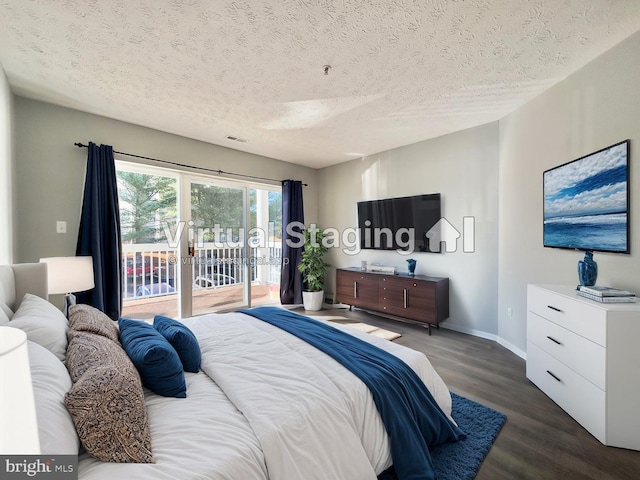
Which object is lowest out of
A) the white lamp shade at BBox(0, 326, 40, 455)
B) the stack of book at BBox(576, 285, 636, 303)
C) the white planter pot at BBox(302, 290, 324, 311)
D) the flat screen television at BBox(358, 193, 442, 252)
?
the white planter pot at BBox(302, 290, 324, 311)

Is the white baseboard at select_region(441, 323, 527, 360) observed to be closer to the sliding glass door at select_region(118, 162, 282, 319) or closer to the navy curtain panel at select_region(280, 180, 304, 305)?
the navy curtain panel at select_region(280, 180, 304, 305)

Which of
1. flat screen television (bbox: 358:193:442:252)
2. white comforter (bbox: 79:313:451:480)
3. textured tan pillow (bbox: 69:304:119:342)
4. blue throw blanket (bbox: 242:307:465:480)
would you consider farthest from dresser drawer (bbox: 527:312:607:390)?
textured tan pillow (bbox: 69:304:119:342)

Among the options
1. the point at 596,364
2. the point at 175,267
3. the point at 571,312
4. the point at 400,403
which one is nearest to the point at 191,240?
the point at 175,267

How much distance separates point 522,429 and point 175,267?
3953mm

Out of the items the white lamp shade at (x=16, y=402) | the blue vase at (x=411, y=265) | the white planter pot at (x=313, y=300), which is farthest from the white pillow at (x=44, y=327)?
the blue vase at (x=411, y=265)

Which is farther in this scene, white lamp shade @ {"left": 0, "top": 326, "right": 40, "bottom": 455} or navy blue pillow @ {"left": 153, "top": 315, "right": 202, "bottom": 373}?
navy blue pillow @ {"left": 153, "top": 315, "right": 202, "bottom": 373}

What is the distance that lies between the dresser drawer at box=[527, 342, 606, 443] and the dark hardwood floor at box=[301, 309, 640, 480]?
0.06 m

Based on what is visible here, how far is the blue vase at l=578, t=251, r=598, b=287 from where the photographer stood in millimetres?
1973

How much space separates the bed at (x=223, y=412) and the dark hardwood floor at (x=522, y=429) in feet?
1.40

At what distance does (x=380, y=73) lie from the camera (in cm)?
227

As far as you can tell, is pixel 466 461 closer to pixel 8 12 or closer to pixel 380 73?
pixel 380 73

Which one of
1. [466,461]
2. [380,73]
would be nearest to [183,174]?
[380,73]

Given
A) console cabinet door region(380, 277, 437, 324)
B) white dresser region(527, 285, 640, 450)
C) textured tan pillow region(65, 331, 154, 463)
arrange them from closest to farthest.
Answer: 1. textured tan pillow region(65, 331, 154, 463)
2. white dresser region(527, 285, 640, 450)
3. console cabinet door region(380, 277, 437, 324)

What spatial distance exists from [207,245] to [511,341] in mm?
4025
